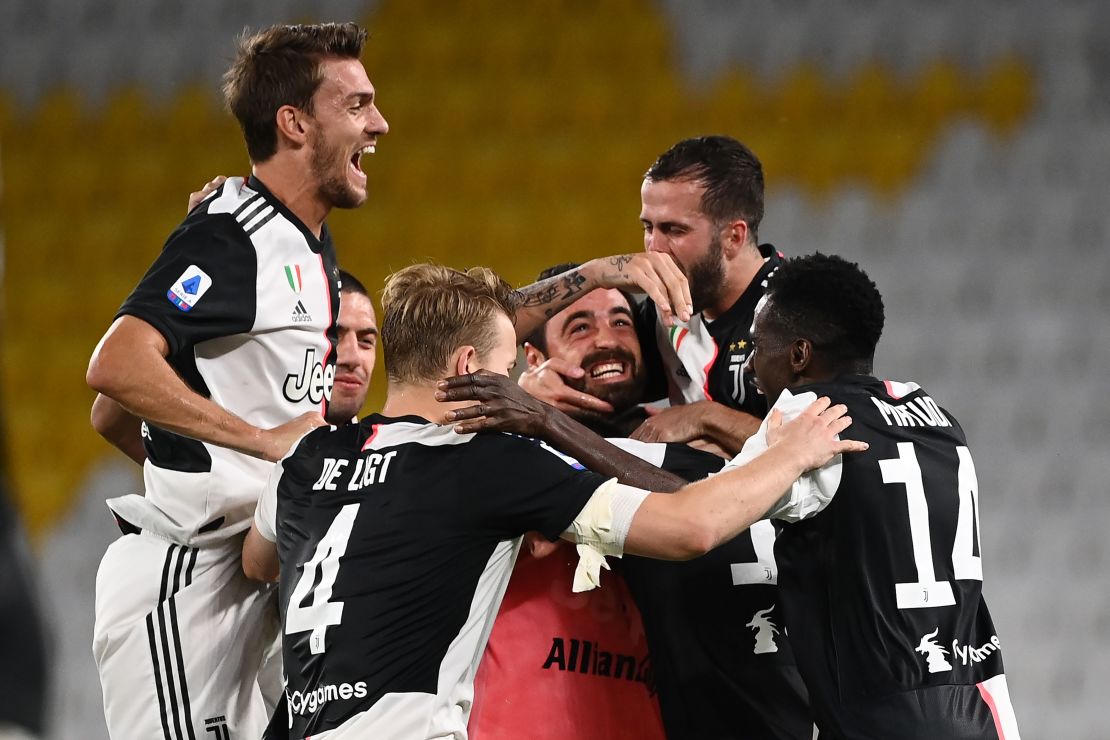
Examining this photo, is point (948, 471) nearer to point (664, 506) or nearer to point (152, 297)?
point (664, 506)

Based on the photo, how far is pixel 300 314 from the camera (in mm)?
3309

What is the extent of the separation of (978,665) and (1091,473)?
449 centimetres

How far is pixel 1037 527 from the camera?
6836mm

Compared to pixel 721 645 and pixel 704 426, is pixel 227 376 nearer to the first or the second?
pixel 704 426

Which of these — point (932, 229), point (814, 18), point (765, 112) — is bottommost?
point (932, 229)

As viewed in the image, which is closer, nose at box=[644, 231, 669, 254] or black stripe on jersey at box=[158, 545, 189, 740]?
black stripe on jersey at box=[158, 545, 189, 740]

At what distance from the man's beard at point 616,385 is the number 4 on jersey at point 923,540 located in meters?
1.31

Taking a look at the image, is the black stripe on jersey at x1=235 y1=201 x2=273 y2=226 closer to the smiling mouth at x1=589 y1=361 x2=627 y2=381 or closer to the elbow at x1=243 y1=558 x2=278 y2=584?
the elbow at x1=243 y1=558 x2=278 y2=584

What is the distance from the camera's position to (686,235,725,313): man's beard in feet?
13.8

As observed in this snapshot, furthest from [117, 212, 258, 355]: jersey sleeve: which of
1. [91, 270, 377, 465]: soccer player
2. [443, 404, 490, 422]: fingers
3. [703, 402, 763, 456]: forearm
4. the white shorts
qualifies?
[703, 402, 763, 456]: forearm

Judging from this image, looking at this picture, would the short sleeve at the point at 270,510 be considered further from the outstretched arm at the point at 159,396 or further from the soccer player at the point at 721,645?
the soccer player at the point at 721,645

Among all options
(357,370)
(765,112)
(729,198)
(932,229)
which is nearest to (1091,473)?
(932,229)

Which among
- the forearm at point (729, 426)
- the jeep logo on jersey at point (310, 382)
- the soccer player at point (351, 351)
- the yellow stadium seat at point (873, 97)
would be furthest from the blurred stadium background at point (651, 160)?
the jeep logo on jersey at point (310, 382)

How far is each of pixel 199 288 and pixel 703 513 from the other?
4.54ft
